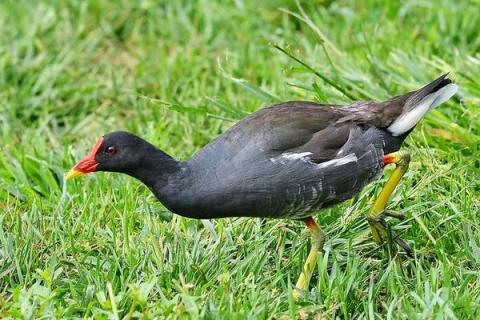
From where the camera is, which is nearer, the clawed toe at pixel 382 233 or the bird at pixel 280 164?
the bird at pixel 280 164

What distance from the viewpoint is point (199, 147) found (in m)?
5.56

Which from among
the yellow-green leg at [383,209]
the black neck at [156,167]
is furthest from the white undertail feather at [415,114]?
the black neck at [156,167]

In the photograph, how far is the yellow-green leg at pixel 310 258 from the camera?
399 centimetres

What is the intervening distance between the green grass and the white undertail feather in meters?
0.34

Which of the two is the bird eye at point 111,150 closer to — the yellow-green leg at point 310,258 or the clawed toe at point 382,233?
the yellow-green leg at point 310,258

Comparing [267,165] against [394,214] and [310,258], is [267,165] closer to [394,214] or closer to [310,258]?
[310,258]

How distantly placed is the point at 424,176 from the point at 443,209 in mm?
207

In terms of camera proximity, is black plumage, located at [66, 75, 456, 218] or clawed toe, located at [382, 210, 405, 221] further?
clawed toe, located at [382, 210, 405, 221]

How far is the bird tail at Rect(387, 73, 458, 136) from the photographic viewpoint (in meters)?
4.25

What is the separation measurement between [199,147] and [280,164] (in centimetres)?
161

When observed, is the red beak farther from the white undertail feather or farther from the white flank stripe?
the white undertail feather

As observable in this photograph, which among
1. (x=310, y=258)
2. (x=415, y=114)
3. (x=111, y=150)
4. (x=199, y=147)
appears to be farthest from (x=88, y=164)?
(x=199, y=147)

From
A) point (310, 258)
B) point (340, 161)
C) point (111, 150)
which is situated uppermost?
point (111, 150)

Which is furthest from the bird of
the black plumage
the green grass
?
the green grass
